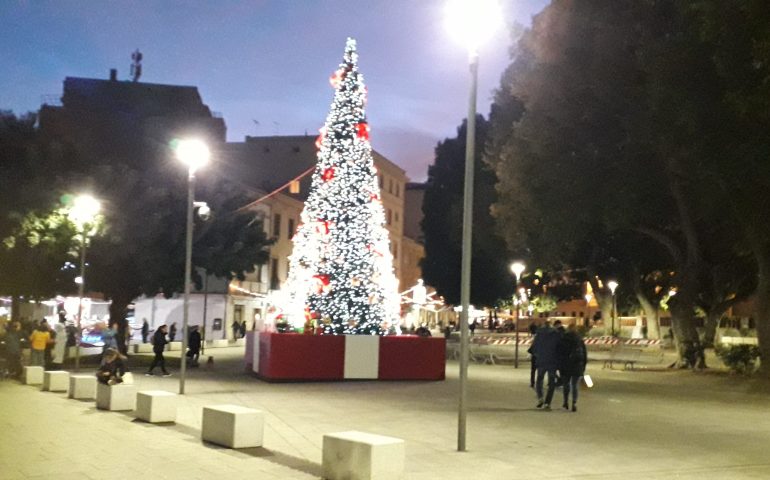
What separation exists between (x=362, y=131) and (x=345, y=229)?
3.12 meters

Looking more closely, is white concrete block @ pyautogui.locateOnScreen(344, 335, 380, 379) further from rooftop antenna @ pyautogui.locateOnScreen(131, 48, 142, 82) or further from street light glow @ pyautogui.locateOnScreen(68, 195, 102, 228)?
rooftop antenna @ pyautogui.locateOnScreen(131, 48, 142, 82)

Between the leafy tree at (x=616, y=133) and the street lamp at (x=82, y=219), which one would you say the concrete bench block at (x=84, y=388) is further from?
the leafy tree at (x=616, y=133)

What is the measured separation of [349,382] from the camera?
81.6 feet

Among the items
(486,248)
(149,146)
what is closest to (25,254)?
(149,146)

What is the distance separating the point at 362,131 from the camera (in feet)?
92.6

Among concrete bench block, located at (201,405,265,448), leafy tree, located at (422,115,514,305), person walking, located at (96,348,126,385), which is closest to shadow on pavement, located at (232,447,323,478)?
concrete bench block, located at (201,405,265,448)

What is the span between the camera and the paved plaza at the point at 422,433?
1096cm

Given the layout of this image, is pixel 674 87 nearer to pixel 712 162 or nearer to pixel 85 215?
pixel 712 162

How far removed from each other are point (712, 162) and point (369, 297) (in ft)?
35.0

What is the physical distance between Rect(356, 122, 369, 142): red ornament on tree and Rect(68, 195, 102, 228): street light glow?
8.26 meters

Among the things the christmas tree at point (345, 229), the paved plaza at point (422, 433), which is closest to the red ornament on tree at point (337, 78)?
the christmas tree at point (345, 229)

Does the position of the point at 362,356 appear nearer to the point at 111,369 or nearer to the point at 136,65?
the point at 111,369

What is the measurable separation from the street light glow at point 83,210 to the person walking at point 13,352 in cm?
379

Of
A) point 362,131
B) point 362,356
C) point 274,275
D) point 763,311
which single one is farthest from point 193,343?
point 274,275
